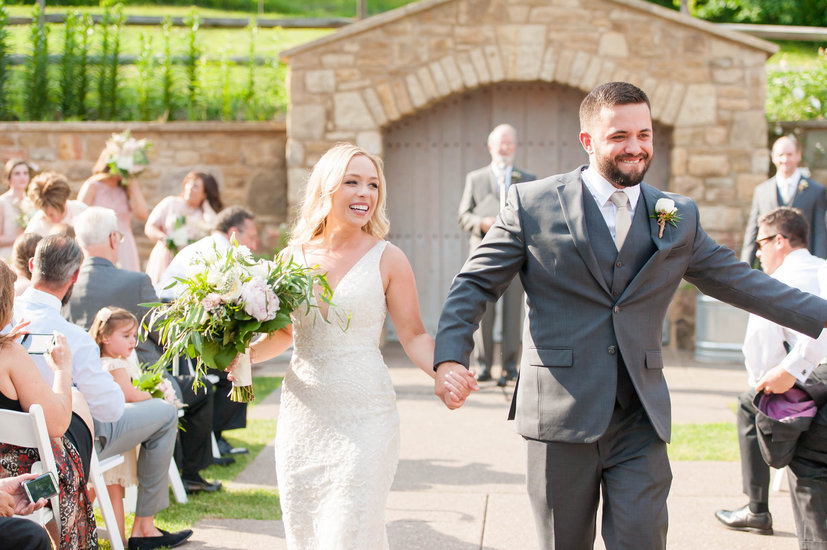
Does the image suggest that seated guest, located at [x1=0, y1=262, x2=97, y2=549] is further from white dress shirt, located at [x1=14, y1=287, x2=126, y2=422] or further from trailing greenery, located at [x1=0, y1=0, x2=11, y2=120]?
Result: trailing greenery, located at [x1=0, y1=0, x2=11, y2=120]

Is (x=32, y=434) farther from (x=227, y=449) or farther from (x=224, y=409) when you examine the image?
(x=227, y=449)

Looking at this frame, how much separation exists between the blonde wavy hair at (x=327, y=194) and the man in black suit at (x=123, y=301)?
1.88 metres

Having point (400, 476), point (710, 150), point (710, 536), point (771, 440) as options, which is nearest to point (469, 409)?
point (400, 476)

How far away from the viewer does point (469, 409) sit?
26.8 ft

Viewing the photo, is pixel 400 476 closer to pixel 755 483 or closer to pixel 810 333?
pixel 755 483

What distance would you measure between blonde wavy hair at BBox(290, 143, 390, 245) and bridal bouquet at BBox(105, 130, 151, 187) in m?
Result: 5.15

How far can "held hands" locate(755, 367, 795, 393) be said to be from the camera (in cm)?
443

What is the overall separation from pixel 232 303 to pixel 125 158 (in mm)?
5578

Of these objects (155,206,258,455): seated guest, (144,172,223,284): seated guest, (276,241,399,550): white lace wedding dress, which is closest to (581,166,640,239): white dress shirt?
(276,241,399,550): white lace wedding dress

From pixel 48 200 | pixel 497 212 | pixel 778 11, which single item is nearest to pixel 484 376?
pixel 497 212

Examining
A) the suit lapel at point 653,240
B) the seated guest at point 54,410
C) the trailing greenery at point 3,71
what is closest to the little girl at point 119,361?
the seated guest at point 54,410

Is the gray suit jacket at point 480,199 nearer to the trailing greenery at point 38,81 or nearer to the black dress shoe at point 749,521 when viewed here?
the black dress shoe at point 749,521

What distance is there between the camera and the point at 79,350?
4434 millimetres

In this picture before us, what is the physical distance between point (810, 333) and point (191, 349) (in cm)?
240
